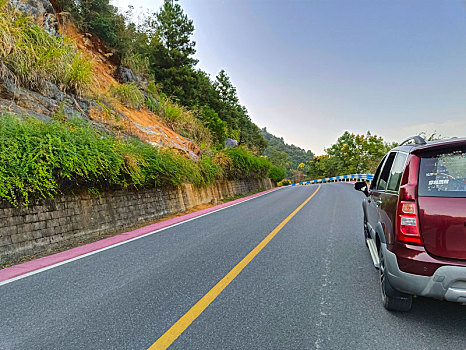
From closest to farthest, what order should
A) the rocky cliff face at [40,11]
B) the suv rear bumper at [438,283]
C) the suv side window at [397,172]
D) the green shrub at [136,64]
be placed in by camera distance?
the suv rear bumper at [438,283] → the suv side window at [397,172] → the rocky cliff face at [40,11] → the green shrub at [136,64]

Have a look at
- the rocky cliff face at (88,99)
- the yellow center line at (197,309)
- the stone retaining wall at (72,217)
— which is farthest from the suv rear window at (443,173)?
the rocky cliff face at (88,99)

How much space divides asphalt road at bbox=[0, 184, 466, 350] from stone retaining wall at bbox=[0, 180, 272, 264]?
129cm

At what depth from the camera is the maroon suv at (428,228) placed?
216 cm

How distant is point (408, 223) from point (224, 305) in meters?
1.93

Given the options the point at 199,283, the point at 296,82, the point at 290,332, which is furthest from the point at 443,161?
the point at 296,82

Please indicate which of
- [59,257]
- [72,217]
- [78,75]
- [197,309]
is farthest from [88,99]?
[197,309]

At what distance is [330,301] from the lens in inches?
116

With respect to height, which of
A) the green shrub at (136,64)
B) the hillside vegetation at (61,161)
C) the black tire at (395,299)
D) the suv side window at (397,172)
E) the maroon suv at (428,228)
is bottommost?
the black tire at (395,299)

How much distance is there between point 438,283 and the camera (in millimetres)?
2184

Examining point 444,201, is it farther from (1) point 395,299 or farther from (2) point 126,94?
(2) point 126,94

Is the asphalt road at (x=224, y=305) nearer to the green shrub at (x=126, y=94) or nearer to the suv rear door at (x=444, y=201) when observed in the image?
the suv rear door at (x=444, y=201)

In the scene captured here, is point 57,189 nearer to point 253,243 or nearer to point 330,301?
point 253,243

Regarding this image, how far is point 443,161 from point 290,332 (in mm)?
2026

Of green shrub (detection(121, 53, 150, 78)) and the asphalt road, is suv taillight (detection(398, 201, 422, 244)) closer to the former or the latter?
the asphalt road
